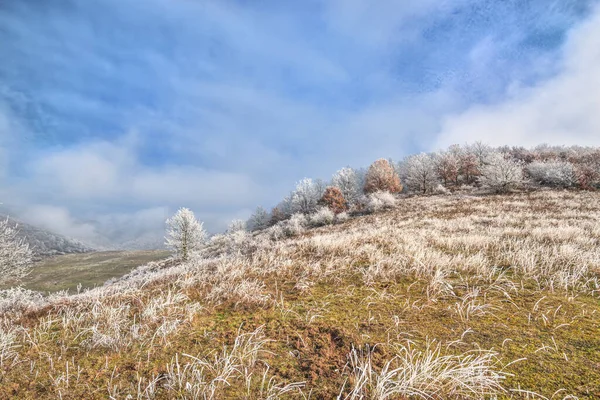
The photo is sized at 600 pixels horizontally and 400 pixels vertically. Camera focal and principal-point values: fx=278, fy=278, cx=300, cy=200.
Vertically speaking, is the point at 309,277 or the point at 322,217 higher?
the point at 322,217

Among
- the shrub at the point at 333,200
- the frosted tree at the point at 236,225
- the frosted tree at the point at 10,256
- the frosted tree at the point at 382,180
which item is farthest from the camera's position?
the frosted tree at the point at 236,225

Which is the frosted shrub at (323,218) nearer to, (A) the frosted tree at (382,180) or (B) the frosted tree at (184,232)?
(B) the frosted tree at (184,232)

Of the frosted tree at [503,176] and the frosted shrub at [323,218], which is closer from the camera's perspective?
the frosted shrub at [323,218]

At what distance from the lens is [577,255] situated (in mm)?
5504

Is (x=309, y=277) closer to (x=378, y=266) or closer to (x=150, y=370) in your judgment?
(x=378, y=266)

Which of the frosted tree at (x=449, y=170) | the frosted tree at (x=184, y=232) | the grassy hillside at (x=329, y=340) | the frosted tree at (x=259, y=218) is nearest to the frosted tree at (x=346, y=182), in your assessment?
the frosted tree at (x=449, y=170)

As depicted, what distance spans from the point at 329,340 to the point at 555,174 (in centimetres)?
5356

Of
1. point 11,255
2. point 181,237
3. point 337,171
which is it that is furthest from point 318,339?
Result: point 337,171

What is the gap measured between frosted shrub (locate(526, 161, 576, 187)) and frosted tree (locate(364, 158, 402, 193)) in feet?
74.3

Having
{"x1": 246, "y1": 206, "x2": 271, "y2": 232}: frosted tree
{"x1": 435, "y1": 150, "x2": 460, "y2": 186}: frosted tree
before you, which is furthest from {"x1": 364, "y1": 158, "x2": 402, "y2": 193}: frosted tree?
{"x1": 246, "y1": 206, "x2": 271, "y2": 232}: frosted tree

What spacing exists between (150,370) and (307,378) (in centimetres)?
136

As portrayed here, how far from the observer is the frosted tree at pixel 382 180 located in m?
58.3

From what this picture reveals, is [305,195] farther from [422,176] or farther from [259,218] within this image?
[422,176]

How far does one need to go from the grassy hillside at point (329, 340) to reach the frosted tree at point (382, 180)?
55120mm
